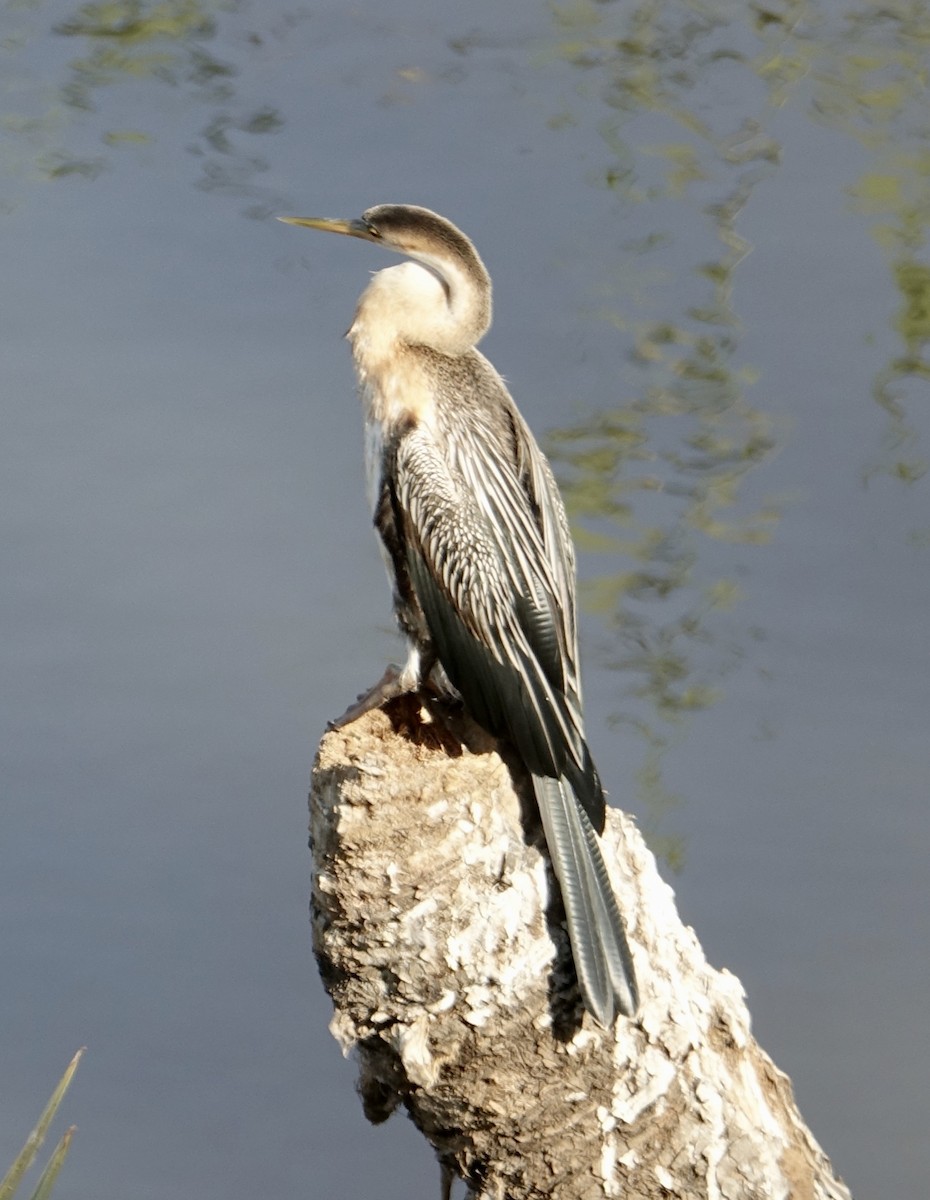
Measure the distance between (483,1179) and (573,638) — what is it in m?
0.87

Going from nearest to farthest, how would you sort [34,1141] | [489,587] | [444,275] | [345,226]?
[34,1141], [489,587], [444,275], [345,226]

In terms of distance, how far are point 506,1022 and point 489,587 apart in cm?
75

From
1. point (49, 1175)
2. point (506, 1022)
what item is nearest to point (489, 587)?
point (506, 1022)

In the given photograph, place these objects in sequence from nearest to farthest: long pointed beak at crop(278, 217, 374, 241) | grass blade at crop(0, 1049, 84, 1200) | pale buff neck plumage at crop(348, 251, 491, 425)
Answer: grass blade at crop(0, 1049, 84, 1200)
pale buff neck plumage at crop(348, 251, 491, 425)
long pointed beak at crop(278, 217, 374, 241)

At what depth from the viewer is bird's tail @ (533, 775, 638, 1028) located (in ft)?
7.82

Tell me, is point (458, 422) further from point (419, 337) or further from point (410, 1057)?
point (410, 1057)

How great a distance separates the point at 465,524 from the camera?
2.91 meters

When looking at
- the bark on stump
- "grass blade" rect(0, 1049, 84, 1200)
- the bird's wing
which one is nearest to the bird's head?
the bird's wing

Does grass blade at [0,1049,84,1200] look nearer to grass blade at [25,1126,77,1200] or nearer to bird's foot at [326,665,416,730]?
grass blade at [25,1126,77,1200]

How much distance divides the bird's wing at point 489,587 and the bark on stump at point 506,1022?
0.22m

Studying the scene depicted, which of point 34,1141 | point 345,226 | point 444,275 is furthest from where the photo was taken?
point 345,226

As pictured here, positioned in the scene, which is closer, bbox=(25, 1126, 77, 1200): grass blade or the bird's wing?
bbox=(25, 1126, 77, 1200): grass blade

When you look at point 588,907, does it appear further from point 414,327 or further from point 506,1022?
point 414,327

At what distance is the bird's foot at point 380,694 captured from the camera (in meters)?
2.71
